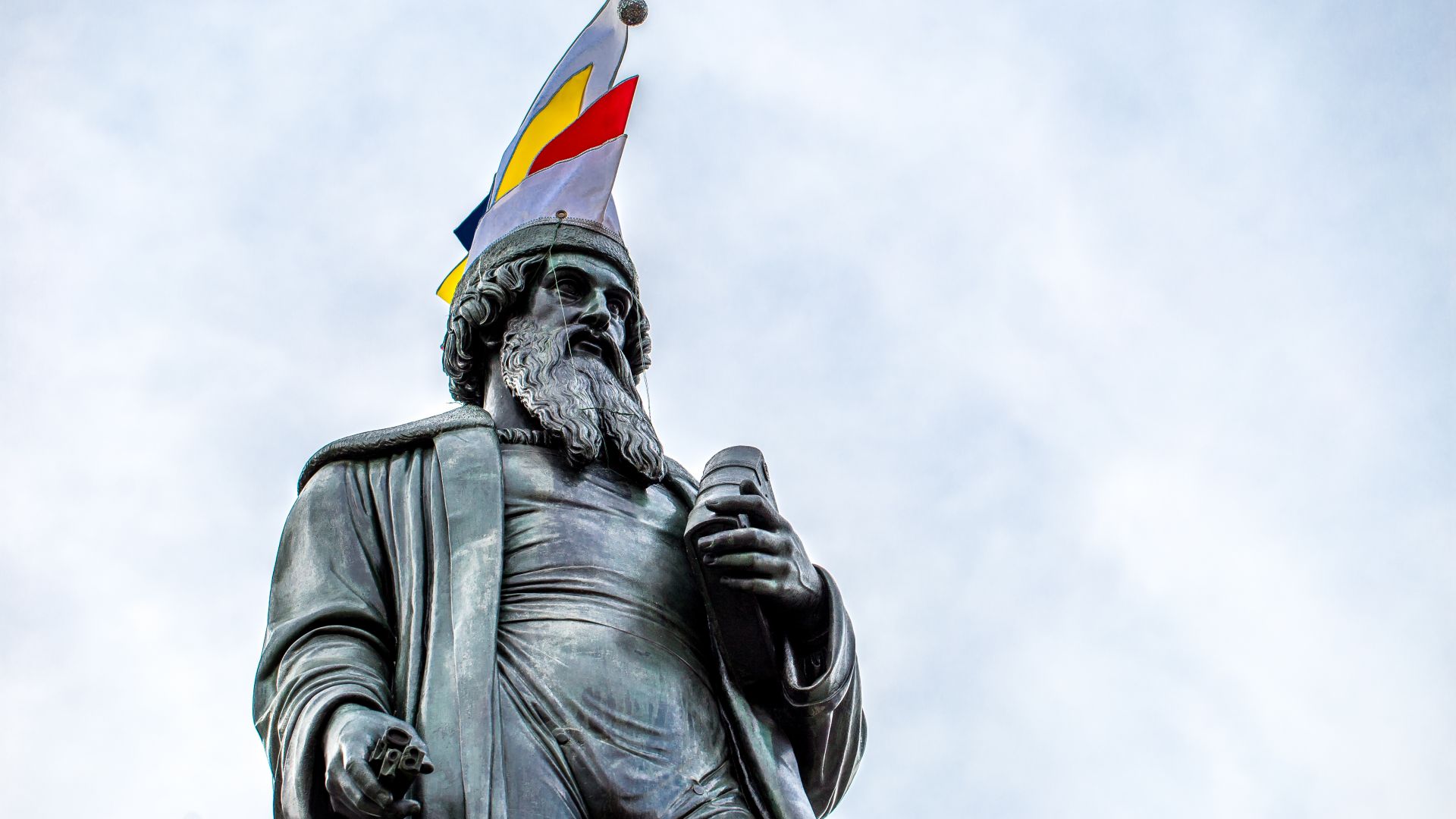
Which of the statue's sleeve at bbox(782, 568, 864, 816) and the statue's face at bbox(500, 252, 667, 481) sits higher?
the statue's face at bbox(500, 252, 667, 481)

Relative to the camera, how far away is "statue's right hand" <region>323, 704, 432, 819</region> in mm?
6477

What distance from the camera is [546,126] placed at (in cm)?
1037

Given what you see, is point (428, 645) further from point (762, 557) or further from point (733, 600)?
point (762, 557)

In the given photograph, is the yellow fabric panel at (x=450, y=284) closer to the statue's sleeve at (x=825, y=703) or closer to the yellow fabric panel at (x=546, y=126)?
the yellow fabric panel at (x=546, y=126)

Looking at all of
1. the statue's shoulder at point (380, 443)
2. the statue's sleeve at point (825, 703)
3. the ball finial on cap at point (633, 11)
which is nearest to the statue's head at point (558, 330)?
the statue's shoulder at point (380, 443)

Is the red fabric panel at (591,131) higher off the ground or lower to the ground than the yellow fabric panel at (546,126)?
lower

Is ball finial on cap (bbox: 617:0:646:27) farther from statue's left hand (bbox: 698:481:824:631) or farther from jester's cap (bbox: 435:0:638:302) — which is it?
statue's left hand (bbox: 698:481:824:631)

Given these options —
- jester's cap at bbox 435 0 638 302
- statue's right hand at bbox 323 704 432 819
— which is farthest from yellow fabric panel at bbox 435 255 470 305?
statue's right hand at bbox 323 704 432 819

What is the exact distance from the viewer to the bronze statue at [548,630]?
6918 millimetres

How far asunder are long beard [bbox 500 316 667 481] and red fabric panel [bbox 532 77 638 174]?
1062 mm

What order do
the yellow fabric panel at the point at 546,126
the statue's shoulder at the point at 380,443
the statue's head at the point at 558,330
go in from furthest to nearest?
the yellow fabric panel at the point at 546,126 → the statue's head at the point at 558,330 → the statue's shoulder at the point at 380,443

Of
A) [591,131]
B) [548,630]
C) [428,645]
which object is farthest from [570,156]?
[428,645]

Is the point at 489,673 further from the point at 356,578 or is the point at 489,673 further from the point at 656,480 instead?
the point at 656,480

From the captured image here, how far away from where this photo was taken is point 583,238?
368 inches
